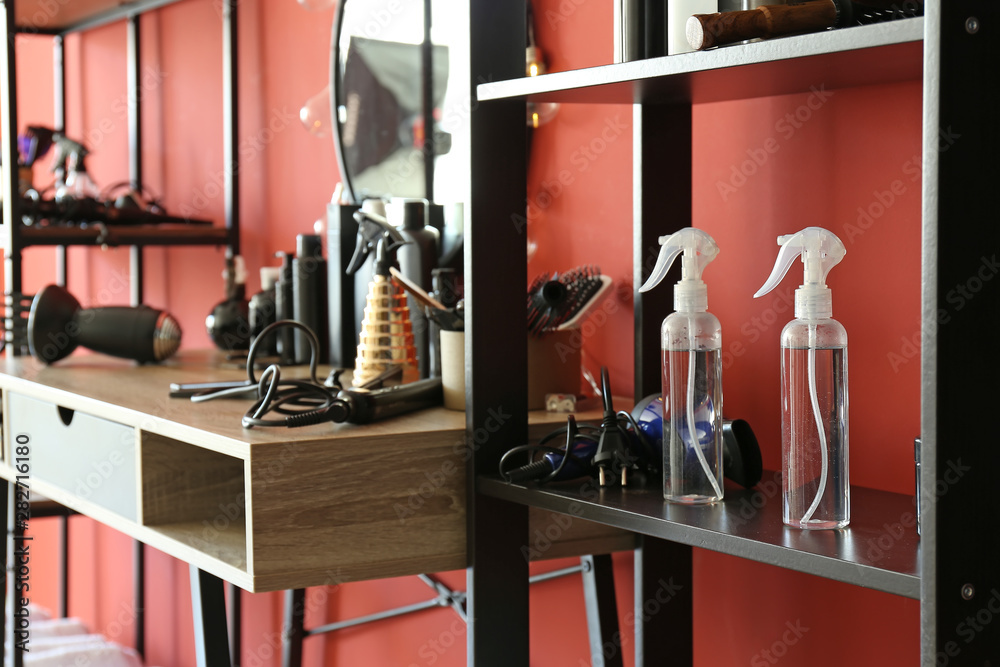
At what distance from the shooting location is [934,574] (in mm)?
741

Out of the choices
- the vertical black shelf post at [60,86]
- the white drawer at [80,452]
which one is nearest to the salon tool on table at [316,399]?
the white drawer at [80,452]

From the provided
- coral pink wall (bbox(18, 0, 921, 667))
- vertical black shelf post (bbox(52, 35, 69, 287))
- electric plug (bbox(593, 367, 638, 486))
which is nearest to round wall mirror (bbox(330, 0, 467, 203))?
coral pink wall (bbox(18, 0, 921, 667))

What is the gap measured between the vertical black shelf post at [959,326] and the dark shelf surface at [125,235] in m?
1.80

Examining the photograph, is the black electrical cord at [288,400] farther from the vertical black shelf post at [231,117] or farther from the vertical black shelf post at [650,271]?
the vertical black shelf post at [231,117]

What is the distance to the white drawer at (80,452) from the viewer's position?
4.44 feet

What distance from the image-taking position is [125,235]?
7.16ft

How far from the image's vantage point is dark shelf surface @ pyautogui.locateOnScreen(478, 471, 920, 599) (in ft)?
2.60

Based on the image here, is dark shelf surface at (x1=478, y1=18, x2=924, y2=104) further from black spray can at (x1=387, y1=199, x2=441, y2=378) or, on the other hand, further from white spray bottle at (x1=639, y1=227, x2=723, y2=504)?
black spray can at (x1=387, y1=199, x2=441, y2=378)

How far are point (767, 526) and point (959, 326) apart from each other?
0.83 feet

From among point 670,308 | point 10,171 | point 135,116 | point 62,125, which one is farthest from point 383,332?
point 62,125

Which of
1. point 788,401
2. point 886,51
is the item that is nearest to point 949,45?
point 886,51

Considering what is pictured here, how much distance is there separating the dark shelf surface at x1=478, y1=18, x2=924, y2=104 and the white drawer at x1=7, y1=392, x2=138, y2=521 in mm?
664

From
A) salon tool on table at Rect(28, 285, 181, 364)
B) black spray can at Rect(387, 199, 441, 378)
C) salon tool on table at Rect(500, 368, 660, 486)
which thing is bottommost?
salon tool on table at Rect(500, 368, 660, 486)

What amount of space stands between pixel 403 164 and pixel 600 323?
1.75 ft
